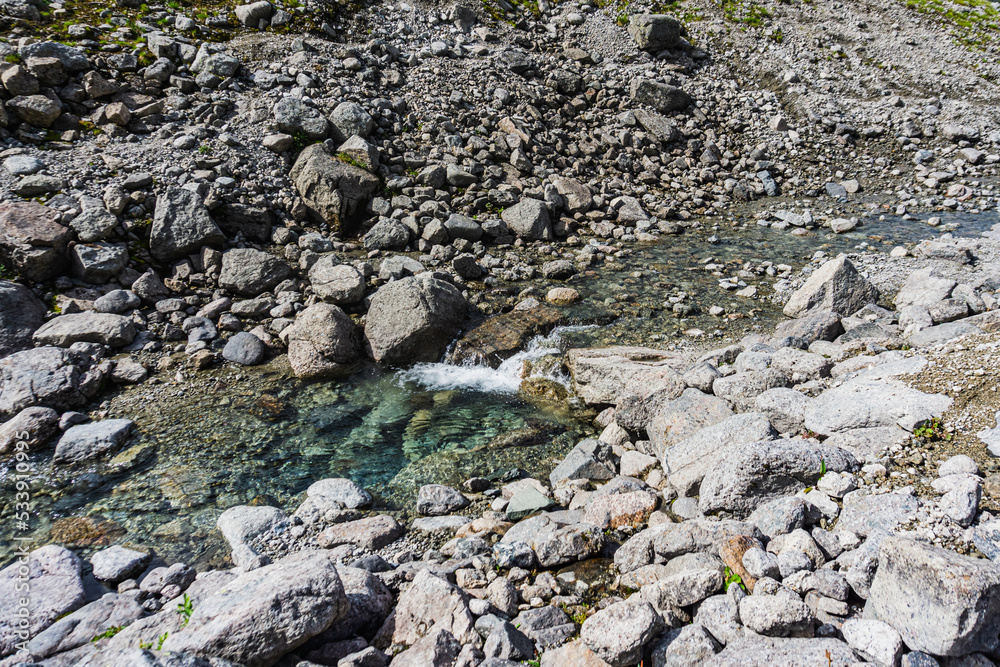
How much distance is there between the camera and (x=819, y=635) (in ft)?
11.0

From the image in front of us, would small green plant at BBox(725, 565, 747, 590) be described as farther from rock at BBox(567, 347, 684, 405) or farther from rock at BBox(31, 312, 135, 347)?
rock at BBox(31, 312, 135, 347)

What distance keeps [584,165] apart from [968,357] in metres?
12.5

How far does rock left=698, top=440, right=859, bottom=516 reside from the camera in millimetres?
4770

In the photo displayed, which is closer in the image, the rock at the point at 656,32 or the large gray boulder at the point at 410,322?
the large gray boulder at the point at 410,322

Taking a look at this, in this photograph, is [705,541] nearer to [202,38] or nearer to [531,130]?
[531,130]

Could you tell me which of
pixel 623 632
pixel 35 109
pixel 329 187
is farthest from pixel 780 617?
pixel 35 109

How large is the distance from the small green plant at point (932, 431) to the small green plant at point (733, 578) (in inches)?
91.0

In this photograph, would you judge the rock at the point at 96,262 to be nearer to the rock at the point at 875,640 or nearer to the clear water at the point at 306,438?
the clear water at the point at 306,438

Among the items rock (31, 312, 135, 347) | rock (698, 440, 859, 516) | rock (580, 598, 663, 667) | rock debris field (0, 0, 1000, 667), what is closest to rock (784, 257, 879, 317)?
rock debris field (0, 0, 1000, 667)

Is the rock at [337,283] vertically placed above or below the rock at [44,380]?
above

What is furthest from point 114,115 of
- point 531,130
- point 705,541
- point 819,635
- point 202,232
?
point 819,635

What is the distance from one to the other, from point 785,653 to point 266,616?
10.9 feet

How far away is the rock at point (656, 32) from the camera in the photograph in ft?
67.7

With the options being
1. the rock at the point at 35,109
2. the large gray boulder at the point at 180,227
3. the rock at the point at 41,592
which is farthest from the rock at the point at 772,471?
the rock at the point at 35,109
